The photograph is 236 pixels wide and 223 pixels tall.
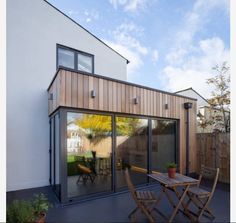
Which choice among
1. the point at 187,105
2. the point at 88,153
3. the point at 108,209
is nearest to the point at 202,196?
the point at 108,209

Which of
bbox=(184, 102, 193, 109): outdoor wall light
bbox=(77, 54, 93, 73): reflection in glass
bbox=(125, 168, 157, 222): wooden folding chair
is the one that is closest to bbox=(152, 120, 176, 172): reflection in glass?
bbox=(184, 102, 193, 109): outdoor wall light

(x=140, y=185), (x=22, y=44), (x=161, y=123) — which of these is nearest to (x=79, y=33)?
(x=22, y=44)

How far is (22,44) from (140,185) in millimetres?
5343

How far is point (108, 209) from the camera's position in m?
3.98

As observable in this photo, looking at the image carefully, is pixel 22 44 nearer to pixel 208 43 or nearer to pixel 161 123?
pixel 161 123

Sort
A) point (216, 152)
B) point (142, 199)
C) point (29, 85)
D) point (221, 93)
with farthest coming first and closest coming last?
point (221, 93), point (216, 152), point (29, 85), point (142, 199)

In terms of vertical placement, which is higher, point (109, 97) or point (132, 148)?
point (109, 97)

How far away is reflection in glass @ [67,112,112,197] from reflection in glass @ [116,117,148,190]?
30 cm

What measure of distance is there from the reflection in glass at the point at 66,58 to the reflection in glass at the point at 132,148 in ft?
8.94

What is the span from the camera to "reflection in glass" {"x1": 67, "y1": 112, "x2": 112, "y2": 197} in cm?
439

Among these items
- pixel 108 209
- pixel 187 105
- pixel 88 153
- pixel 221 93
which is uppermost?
pixel 221 93

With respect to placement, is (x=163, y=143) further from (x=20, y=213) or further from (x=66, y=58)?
(x=20, y=213)

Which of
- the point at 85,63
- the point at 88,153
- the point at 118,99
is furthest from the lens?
the point at 85,63

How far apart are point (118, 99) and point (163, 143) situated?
2280 mm
